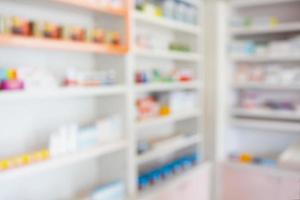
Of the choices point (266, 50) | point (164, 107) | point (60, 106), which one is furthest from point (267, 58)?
point (60, 106)

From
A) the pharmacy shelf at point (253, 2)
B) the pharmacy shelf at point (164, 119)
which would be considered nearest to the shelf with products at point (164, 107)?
the pharmacy shelf at point (164, 119)

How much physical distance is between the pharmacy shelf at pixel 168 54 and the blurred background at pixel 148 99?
2 centimetres

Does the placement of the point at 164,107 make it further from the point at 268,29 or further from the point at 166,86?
the point at 268,29

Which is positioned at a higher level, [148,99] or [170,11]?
[170,11]

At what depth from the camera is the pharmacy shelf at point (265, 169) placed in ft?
9.46

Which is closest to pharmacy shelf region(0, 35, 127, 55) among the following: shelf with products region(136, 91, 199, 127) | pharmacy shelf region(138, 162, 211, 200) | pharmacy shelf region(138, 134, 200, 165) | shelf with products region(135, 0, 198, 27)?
shelf with products region(135, 0, 198, 27)

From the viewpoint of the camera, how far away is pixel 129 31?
2.17 metres

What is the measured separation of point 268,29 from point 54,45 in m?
2.22

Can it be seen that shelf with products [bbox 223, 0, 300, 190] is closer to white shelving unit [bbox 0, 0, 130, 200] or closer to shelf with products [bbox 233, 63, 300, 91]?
shelf with products [bbox 233, 63, 300, 91]

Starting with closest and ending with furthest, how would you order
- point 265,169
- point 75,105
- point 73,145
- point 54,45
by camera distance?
point 54,45
point 73,145
point 75,105
point 265,169

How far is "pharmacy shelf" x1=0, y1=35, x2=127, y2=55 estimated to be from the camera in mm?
1495

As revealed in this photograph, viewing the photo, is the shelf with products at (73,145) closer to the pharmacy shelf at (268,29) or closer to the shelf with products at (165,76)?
the shelf with products at (165,76)

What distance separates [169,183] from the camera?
257 cm

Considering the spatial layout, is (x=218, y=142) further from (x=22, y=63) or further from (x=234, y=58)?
(x=22, y=63)
